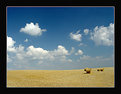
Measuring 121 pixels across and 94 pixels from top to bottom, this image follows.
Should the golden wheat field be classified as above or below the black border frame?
below

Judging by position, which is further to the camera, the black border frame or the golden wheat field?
the golden wheat field
